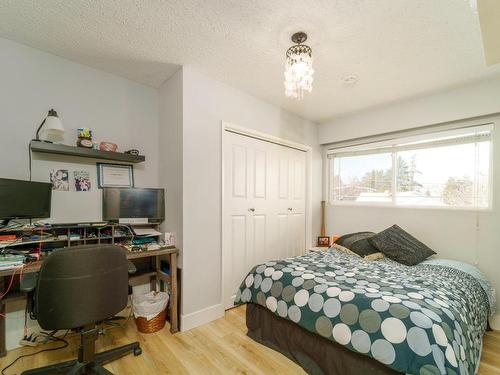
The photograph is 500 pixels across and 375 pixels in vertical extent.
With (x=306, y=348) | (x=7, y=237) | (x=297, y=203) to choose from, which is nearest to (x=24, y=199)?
(x=7, y=237)

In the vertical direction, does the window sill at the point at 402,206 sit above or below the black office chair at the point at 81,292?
above

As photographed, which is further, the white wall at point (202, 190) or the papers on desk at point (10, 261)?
the white wall at point (202, 190)

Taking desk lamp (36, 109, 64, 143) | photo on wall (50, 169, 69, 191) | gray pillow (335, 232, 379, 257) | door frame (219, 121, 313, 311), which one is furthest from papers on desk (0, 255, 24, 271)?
gray pillow (335, 232, 379, 257)

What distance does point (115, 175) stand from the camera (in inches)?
97.3

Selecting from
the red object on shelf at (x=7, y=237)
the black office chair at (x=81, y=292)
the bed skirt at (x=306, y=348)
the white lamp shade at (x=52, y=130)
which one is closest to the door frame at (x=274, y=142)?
the bed skirt at (x=306, y=348)

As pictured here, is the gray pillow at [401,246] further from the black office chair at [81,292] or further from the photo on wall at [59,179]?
the photo on wall at [59,179]

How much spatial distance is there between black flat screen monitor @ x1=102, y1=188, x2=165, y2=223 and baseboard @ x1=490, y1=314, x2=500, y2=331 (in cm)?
349

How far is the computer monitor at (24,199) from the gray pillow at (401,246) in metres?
3.31

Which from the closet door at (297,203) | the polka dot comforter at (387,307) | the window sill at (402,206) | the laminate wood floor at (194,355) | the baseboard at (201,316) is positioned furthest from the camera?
the closet door at (297,203)

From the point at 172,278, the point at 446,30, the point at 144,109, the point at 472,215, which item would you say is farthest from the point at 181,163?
the point at 472,215

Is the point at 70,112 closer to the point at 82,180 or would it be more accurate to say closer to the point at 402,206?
the point at 82,180

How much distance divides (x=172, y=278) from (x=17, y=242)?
1.18 meters

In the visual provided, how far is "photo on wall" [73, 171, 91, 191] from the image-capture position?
226 cm

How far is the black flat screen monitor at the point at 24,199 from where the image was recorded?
176 cm
